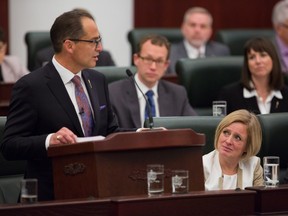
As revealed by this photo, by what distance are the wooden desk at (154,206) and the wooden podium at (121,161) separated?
0.10m

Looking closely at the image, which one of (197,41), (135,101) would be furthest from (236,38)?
(135,101)

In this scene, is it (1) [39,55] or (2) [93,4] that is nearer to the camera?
(1) [39,55]

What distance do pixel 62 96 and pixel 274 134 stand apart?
1.48m

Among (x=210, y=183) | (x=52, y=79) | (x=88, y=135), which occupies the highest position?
(x=52, y=79)

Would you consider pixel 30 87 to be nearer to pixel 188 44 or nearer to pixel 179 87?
pixel 179 87

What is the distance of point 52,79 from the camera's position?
13.2ft

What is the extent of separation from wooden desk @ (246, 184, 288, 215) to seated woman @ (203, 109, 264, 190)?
72 centimetres

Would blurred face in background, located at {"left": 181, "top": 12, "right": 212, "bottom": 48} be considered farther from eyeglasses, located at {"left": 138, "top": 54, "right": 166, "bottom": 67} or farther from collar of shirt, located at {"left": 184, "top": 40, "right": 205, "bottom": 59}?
eyeglasses, located at {"left": 138, "top": 54, "right": 166, "bottom": 67}

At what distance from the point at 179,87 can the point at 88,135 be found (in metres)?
2.36

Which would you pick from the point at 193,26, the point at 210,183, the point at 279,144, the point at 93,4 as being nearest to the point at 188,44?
the point at 193,26

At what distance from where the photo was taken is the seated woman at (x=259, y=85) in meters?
6.45

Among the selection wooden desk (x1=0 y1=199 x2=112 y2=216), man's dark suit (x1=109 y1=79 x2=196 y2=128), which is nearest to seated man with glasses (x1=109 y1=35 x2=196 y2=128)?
man's dark suit (x1=109 y1=79 x2=196 y2=128)

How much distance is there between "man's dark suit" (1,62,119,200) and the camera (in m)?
3.92

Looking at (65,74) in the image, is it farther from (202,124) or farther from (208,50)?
(208,50)
